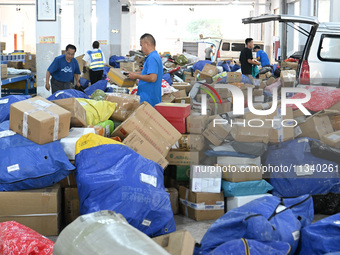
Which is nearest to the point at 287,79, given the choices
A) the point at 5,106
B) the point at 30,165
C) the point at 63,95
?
the point at 63,95

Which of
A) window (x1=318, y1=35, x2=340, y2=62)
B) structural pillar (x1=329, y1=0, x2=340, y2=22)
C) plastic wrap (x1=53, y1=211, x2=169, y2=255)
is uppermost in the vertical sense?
structural pillar (x1=329, y1=0, x2=340, y2=22)

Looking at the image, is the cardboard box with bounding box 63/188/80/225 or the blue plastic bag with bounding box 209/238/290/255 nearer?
the blue plastic bag with bounding box 209/238/290/255

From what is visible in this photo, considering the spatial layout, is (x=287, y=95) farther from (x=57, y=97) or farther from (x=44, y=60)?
(x=44, y=60)

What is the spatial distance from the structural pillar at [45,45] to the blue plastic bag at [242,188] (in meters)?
7.83

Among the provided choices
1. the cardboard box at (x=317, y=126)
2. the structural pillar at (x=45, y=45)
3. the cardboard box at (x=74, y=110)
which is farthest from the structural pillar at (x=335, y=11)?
the cardboard box at (x=74, y=110)

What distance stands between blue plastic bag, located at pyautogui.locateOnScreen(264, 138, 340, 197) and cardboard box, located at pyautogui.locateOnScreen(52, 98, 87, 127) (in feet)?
5.85

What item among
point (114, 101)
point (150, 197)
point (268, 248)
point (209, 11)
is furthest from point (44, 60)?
point (209, 11)

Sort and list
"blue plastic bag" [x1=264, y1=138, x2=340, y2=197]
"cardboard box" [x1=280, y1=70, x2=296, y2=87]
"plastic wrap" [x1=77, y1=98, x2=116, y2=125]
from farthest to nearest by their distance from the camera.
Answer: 1. "cardboard box" [x1=280, y1=70, x2=296, y2=87]
2. "plastic wrap" [x1=77, y1=98, x2=116, y2=125]
3. "blue plastic bag" [x1=264, y1=138, x2=340, y2=197]

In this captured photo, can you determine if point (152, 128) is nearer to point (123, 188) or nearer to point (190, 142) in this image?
point (190, 142)

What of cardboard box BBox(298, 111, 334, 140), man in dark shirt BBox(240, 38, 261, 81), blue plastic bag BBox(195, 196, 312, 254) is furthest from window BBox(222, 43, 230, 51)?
blue plastic bag BBox(195, 196, 312, 254)

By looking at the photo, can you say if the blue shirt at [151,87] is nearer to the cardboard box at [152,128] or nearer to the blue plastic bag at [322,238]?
the cardboard box at [152,128]

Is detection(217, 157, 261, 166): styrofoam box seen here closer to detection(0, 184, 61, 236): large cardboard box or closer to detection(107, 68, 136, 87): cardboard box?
detection(0, 184, 61, 236): large cardboard box

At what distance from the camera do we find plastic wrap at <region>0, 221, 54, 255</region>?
8.75 feet

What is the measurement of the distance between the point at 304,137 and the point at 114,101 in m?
1.97
